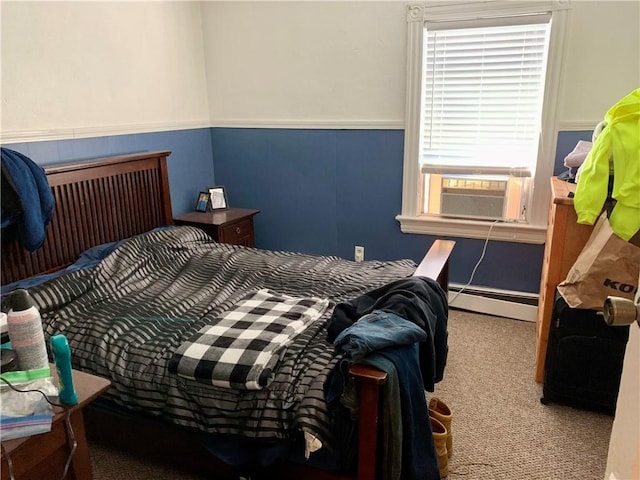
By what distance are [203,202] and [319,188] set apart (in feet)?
2.83

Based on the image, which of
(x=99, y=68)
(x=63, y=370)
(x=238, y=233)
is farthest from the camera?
(x=238, y=233)

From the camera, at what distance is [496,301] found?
10.7ft

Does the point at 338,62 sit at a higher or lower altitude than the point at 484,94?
higher

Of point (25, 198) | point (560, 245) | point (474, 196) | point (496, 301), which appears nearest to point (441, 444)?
point (560, 245)

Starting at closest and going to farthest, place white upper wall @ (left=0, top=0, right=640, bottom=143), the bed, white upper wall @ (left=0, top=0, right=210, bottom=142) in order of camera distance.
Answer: the bed → white upper wall @ (left=0, top=0, right=210, bottom=142) → white upper wall @ (left=0, top=0, right=640, bottom=143)

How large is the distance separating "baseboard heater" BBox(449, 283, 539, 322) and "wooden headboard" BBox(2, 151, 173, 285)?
207cm

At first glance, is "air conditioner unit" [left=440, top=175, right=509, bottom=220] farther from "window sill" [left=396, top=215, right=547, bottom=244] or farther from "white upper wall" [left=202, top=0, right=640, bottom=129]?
"white upper wall" [left=202, top=0, right=640, bottom=129]

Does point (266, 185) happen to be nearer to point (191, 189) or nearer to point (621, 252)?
point (191, 189)

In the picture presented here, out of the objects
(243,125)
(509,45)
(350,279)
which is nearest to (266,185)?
(243,125)

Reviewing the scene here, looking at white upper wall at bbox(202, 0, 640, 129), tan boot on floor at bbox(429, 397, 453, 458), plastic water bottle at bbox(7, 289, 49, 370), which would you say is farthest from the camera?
white upper wall at bbox(202, 0, 640, 129)

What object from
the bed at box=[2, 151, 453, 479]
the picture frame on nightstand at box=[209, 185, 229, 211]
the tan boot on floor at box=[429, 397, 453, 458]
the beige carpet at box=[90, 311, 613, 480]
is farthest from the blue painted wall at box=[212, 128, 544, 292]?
the tan boot on floor at box=[429, 397, 453, 458]

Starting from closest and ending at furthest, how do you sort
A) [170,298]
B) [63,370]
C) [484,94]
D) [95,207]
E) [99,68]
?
1. [63,370]
2. [170,298]
3. [95,207]
4. [99,68]
5. [484,94]

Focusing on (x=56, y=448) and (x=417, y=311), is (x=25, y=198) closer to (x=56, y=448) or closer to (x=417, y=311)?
(x=56, y=448)

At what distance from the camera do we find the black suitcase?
210 cm
